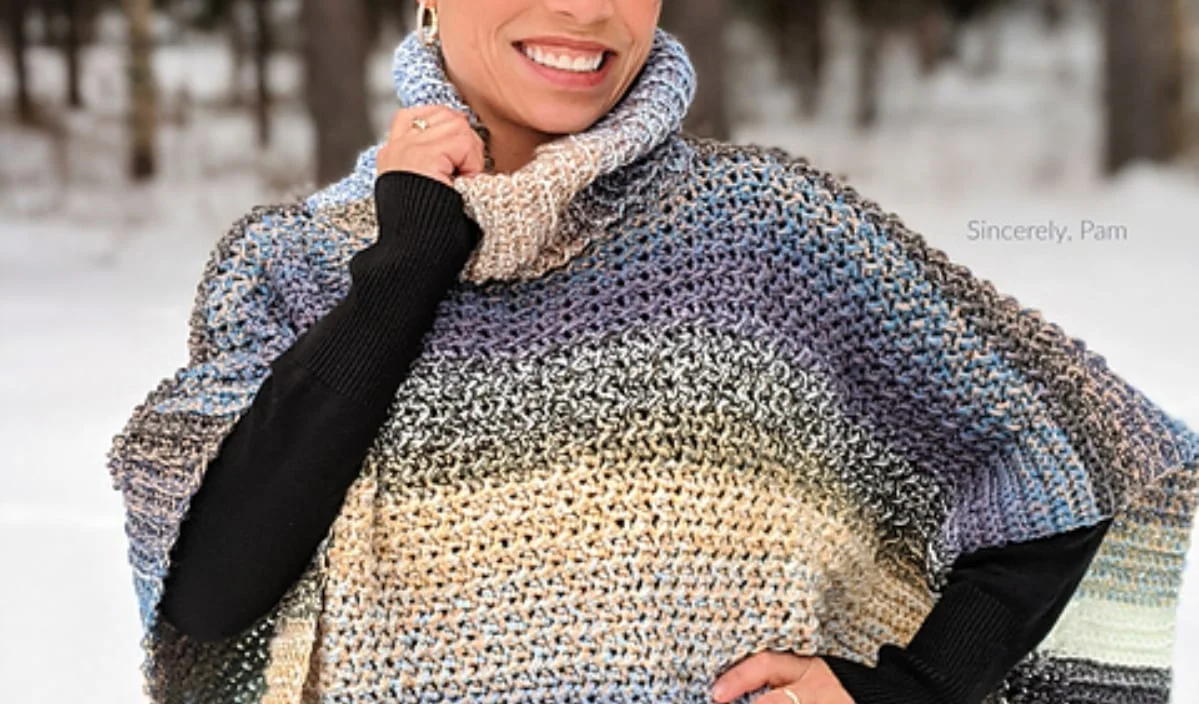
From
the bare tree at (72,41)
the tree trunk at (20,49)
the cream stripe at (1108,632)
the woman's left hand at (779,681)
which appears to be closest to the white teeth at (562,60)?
the woman's left hand at (779,681)

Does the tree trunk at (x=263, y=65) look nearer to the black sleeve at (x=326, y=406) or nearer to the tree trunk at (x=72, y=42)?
the tree trunk at (x=72, y=42)

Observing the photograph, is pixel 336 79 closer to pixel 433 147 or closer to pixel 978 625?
pixel 433 147

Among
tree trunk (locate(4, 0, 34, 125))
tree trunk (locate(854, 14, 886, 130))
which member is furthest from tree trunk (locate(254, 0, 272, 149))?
tree trunk (locate(854, 14, 886, 130))

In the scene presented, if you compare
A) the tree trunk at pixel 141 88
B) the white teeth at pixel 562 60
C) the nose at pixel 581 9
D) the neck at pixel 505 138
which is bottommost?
the tree trunk at pixel 141 88

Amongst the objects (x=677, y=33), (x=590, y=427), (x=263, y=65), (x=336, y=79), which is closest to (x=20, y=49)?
(x=263, y=65)

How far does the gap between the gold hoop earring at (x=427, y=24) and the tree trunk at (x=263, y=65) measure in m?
9.44

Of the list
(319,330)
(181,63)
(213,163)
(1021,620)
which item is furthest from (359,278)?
(181,63)

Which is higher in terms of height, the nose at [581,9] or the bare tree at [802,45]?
the nose at [581,9]

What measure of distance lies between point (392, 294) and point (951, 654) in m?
0.62

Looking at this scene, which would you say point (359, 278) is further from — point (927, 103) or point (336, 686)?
point (927, 103)

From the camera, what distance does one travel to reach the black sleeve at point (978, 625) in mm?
1366

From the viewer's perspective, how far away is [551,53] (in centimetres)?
133

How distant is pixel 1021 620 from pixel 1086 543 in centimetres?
10

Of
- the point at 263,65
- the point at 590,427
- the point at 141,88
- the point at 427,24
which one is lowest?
the point at 141,88
